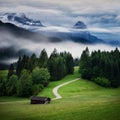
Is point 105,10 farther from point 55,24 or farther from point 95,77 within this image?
point 95,77

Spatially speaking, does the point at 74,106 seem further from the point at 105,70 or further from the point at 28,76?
the point at 105,70

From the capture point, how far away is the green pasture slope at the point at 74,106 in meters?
9.53

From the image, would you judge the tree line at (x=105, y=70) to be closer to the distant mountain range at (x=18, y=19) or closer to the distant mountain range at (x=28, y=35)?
the distant mountain range at (x=28, y=35)

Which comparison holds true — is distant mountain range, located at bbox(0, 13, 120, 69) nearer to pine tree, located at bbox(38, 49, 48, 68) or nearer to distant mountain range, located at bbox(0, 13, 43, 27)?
distant mountain range, located at bbox(0, 13, 43, 27)

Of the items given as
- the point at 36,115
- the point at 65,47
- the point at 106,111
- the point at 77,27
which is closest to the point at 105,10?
the point at 77,27

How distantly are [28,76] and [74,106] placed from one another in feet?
6.03

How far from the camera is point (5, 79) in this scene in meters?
10.2

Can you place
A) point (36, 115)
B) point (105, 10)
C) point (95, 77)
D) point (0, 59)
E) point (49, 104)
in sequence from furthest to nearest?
1. point (95, 77)
2. point (49, 104)
3. point (105, 10)
4. point (36, 115)
5. point (0, 59)

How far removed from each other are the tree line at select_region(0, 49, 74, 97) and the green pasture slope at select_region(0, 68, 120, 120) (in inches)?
10.7

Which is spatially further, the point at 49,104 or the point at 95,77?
the point at 95,77

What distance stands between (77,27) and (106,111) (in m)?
2.96

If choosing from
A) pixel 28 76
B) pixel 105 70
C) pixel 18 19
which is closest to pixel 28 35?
pixel 18 19

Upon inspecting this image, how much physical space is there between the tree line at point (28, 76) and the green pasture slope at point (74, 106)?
0.27m

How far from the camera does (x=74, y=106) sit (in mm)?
10984
